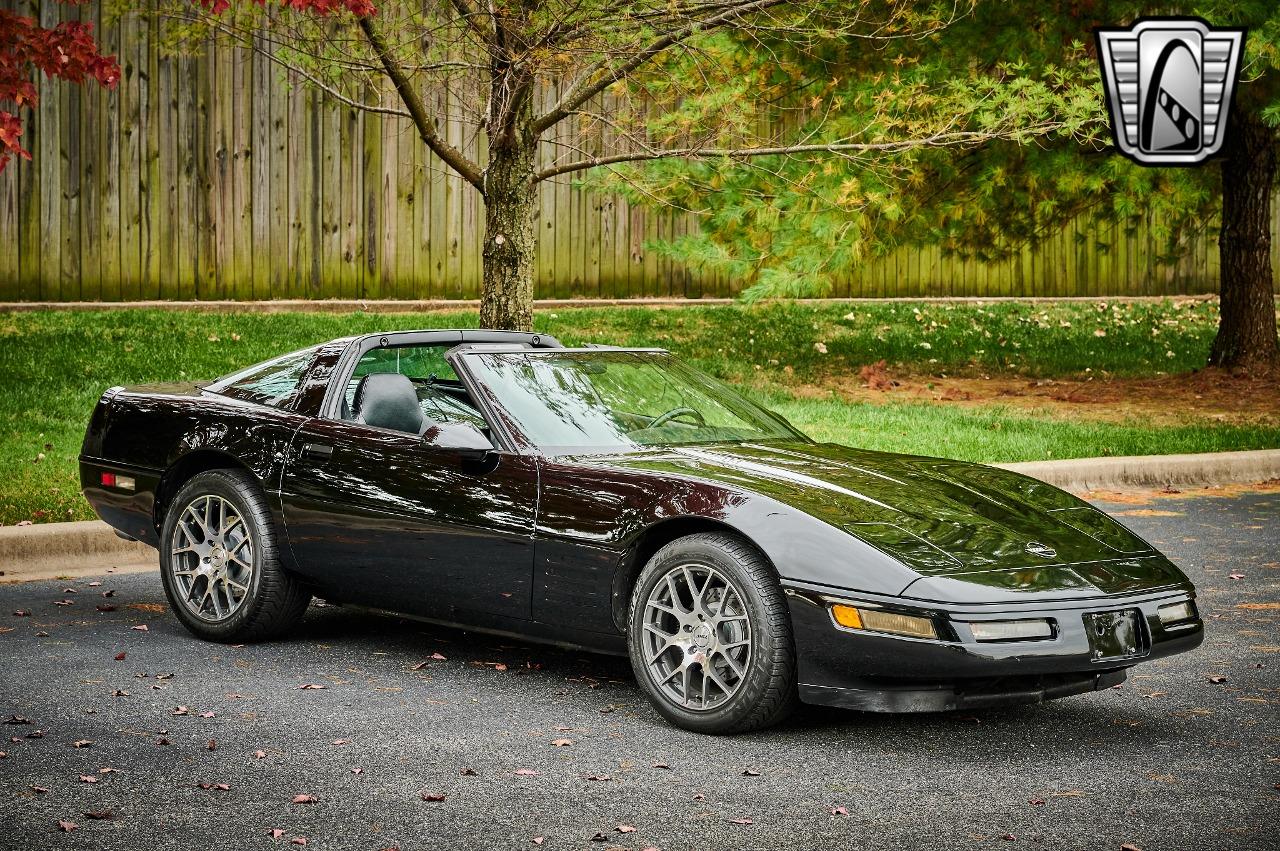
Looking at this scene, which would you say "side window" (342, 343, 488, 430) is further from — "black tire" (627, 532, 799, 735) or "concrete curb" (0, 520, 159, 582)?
"concrete curb" (0, 520, 159, 582)

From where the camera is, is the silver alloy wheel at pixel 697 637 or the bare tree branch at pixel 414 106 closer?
the silver alloy wheel at pixel 697 637

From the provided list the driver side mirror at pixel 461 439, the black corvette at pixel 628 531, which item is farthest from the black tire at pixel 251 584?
the driver side mirror at pixel 461 439

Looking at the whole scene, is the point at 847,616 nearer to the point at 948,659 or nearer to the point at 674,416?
the point at 948,659

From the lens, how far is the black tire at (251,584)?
6535 millimetres

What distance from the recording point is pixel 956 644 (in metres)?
4.81

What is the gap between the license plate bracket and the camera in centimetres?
494

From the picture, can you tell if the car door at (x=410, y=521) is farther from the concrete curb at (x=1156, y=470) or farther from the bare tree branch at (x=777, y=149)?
the concrete curb at (x=1156, y=470)

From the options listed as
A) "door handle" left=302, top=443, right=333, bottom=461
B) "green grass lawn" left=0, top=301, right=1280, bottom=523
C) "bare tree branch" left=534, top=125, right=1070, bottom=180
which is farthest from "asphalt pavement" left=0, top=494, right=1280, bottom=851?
"bare tree branch" left=534, top=125, right=1070, bottom=180

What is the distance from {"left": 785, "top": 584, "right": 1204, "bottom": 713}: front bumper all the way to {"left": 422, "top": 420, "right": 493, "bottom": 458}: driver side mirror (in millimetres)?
1368

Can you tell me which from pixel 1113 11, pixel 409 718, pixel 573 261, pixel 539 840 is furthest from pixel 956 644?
pixel 573 261

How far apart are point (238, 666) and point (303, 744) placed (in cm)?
123

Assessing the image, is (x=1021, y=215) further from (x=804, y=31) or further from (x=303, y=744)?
(x=303, y=744)

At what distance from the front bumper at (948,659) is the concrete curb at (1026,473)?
4.56m

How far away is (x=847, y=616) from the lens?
4945 millimetres
